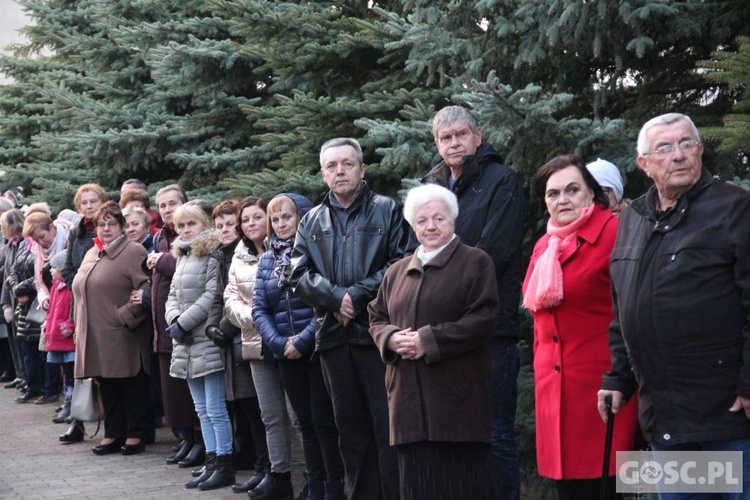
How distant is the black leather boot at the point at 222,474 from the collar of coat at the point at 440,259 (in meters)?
3.63

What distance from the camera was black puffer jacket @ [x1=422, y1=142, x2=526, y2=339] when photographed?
253 inches

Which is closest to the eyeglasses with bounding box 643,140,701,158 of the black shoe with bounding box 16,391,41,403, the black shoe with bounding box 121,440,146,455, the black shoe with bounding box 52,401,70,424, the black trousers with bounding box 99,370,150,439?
the black trousers with bounding box 99,370,150,439

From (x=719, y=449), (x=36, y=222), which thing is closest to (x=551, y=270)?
(x=719, y=449)

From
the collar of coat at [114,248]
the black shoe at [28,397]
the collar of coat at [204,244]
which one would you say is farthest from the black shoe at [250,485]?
the black shoe at [28,397]

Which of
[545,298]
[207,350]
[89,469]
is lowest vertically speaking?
[89,469]

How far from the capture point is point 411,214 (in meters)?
6.10

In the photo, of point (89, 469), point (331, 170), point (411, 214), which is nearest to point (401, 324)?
point (411, 214)

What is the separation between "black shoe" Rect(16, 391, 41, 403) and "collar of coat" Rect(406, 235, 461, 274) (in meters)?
9.54

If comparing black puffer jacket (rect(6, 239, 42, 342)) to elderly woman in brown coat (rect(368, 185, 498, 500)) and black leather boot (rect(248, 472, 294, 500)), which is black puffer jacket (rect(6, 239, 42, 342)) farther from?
elderly woman in brown coat (rect(368, 185, 498, 500))

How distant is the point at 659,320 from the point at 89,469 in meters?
6.53

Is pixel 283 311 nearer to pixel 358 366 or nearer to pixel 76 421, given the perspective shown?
pixel 358 366

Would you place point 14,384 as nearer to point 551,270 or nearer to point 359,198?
point 359,198

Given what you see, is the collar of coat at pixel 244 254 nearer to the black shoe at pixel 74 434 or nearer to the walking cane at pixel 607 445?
the black shoe at pixel 74 434

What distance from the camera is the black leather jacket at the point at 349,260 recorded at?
6.90 meters
